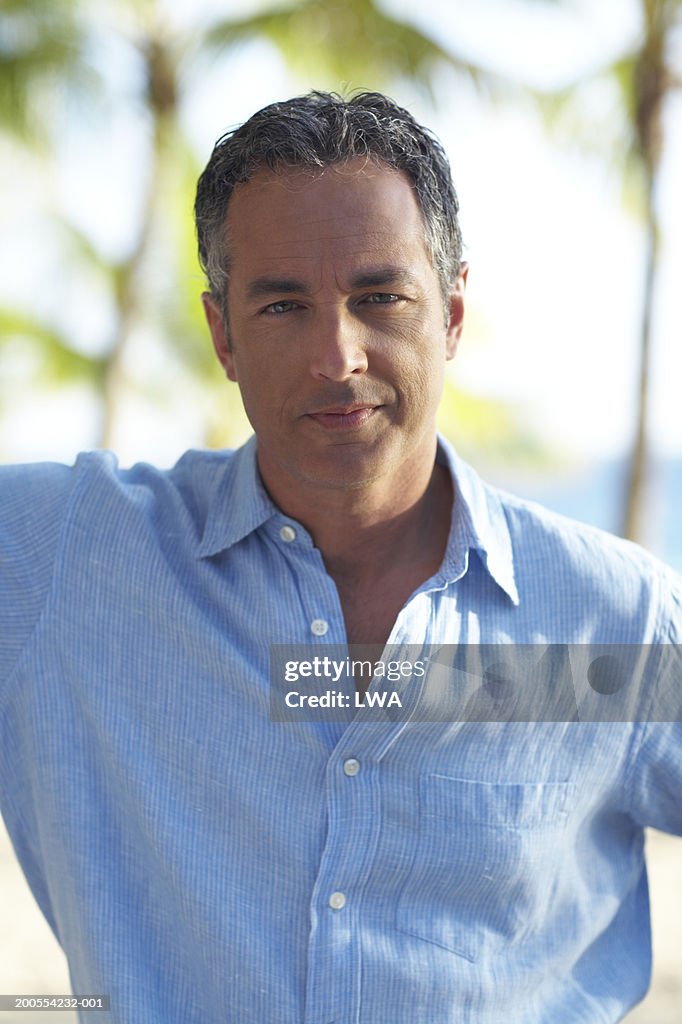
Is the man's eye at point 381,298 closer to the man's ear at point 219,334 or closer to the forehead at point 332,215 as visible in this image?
the forehead at point 332,215

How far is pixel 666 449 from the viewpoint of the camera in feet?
153

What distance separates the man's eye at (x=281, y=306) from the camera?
188 cm

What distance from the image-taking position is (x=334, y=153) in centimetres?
189

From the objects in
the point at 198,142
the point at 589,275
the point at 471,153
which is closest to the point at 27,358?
the point at 198,142

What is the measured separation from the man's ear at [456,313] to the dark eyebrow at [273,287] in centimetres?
37

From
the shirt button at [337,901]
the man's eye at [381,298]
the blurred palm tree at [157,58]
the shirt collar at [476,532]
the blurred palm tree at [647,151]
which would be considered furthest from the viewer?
the blurred palm tree at [157,58]

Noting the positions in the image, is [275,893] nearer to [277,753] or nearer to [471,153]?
[277,753]

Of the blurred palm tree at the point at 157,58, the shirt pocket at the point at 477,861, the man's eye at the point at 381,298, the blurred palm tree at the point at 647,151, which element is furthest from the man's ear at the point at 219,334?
the blurred palm tree at the point at 157,58

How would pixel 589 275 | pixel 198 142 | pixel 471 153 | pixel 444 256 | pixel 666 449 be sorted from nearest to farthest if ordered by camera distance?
pixel 444 256, pixel 198 142, pixel 471 153, pixel 589 275, pixel 666 449

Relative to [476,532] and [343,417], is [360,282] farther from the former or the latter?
[476,532]

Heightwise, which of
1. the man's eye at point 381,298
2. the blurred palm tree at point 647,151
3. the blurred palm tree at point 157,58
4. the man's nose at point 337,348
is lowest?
the man's nose at point 337,348

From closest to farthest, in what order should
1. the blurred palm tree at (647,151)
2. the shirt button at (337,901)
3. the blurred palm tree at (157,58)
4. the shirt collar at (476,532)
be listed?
the shirt button at (337,901)
the shirt collar at (476,532)
the blurred palm tree at (647,151)
the blurred palm tree at (157,58)

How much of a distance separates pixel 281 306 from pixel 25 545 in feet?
1.94

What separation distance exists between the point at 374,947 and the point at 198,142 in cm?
1582
